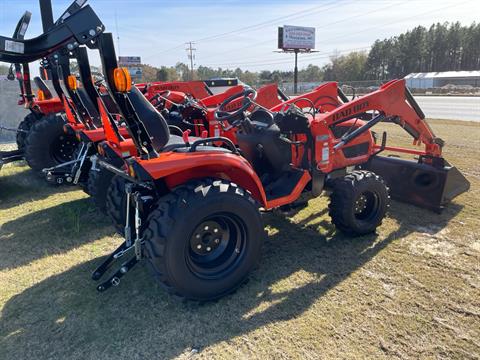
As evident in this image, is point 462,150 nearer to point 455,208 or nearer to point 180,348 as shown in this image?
point 455,208

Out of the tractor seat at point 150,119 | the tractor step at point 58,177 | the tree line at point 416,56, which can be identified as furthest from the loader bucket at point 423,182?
the tree line at point 416,56

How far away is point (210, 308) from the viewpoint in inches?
115

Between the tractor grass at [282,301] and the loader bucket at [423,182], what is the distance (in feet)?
0.89

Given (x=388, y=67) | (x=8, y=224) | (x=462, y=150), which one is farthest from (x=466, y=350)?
(x=388, y=67)

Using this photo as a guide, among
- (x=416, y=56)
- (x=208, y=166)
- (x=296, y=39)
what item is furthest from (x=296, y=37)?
(x=208, y=166)

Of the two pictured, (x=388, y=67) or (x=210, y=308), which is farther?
(x=388, y=67)

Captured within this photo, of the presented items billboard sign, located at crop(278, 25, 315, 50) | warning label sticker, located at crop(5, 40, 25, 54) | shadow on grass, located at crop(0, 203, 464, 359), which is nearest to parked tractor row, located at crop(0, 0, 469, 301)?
warning label sticker, located at crop(5, 40, 25, 54)

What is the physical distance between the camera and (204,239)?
302 centimetres

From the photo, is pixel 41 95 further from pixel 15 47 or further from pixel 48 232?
pixel 15 47

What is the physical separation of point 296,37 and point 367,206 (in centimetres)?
4881

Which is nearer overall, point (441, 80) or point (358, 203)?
point (358, 203)

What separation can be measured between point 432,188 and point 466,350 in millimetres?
2673

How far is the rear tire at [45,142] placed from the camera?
20.6 ft

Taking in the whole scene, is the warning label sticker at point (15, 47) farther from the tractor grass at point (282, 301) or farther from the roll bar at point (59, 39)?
the tractor grass at point (282, 301)
